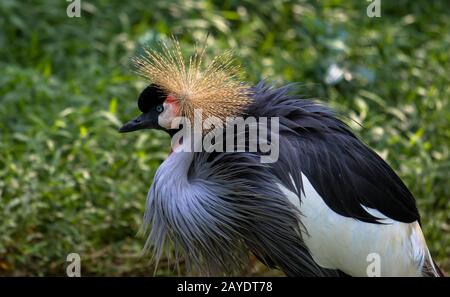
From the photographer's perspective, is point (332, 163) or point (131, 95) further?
point (131, 95)

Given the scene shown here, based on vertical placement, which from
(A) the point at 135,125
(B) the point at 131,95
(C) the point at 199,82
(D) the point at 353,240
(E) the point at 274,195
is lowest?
(D) the point at 353,240

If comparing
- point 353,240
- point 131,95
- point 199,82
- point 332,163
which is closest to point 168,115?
point 199,82

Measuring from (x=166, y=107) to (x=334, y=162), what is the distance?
562 mm

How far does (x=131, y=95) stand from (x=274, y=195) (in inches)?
73.0

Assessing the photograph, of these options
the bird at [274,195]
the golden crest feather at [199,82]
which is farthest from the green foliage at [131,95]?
the golden crest feather at [199,82]

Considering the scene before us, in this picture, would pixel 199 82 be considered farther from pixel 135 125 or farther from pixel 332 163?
pixel 332 163

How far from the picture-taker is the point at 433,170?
409 cm

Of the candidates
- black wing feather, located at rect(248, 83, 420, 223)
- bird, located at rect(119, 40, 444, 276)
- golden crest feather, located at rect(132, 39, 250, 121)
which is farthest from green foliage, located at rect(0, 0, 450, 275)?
golden crest feather, located at rect(132, 39, 250, 121)

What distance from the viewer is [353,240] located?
2.87 m

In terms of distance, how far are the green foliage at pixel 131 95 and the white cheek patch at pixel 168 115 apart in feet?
2.41

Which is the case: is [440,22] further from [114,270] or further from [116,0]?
[114,270]

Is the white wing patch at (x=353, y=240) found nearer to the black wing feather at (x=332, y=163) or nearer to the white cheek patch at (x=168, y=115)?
the black wing feather at (x=332, y=163)
